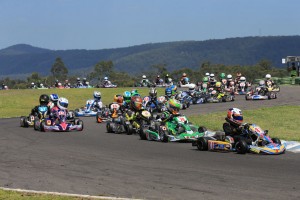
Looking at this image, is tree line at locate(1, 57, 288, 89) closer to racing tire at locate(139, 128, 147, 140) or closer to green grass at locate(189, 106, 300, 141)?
green grass at locate(189, 106, 300, 141)

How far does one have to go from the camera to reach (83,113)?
34562mm

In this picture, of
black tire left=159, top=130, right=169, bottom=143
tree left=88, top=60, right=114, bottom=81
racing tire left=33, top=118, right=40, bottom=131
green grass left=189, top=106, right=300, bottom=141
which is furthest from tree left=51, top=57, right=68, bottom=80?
black tire left=159, top=130, right=169, bottom=143

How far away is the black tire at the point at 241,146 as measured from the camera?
14.9m

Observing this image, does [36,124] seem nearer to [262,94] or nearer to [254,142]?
[254,142]

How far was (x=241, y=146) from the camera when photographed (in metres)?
15.0

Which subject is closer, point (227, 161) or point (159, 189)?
point (159, 189)

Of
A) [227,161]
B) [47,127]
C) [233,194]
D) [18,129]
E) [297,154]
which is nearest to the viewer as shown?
[233,194]

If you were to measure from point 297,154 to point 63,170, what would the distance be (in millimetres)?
6197

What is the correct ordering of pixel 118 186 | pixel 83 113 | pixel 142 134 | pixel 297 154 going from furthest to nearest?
pixel 83 113 < pixel 142 134 < pixel 297 154 < pixel 118 186

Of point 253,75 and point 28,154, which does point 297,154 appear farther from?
point 253,75

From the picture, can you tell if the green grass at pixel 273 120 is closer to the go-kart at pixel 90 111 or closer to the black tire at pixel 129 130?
the black tire at pixel 129 130

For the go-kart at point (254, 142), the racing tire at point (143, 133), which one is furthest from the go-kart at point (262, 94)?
the go-kart at point (254, 142)

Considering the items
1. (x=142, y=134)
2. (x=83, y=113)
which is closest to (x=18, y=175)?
(x=142, y=134)

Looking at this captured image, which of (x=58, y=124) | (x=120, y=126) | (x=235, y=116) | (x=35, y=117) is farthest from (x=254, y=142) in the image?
(x=35, y=117)
